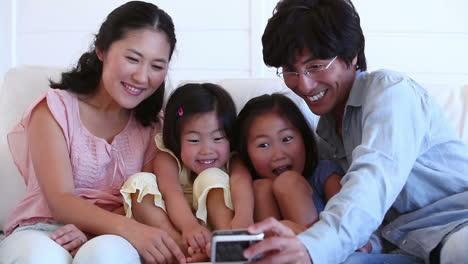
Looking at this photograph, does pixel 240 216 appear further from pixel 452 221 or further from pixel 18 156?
pixel 18 156

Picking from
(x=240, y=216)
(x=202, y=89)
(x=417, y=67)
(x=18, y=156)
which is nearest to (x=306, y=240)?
(x=240, y=216)

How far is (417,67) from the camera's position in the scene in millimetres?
2771

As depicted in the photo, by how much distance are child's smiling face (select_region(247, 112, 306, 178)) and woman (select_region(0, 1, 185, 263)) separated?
312 millimetres

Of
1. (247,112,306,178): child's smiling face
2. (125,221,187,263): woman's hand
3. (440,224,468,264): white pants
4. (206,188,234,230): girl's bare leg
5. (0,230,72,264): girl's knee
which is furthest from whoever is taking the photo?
(247,112,306,178): child's smiling face

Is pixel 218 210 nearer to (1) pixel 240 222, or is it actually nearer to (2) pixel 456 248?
(1) pixel 240 222

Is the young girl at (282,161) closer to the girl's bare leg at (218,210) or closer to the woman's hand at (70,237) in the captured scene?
the girl's bare leg at (218,210)

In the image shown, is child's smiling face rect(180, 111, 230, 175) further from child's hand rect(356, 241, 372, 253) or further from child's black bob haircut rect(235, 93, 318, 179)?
child's hand rect(356, 241, 372, 253)

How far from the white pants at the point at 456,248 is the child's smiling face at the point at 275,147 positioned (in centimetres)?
50

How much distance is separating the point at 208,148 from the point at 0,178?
65 centimetres

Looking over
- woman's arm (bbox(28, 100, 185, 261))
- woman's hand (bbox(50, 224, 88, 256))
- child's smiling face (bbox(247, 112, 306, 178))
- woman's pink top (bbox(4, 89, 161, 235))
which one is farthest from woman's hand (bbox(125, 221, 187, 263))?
child's smiling face (bbox(247, 112, 306, 178))

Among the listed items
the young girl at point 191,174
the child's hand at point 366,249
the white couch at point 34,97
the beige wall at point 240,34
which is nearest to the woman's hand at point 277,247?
the child's hand at point 366,249

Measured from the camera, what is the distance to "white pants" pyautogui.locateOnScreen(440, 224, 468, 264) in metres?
1.11

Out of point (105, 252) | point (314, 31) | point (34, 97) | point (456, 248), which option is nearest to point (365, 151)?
point (456, 248)

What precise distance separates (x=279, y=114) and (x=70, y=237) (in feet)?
2.12
